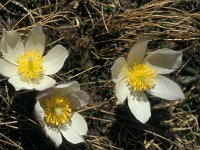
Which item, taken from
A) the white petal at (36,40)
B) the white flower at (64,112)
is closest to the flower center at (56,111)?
the white flower at (64,112)

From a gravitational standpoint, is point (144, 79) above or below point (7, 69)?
below

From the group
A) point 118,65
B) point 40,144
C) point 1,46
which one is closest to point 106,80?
point 118,65

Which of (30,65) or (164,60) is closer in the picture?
(30,65)

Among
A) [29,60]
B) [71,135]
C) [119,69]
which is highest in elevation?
[29,60]

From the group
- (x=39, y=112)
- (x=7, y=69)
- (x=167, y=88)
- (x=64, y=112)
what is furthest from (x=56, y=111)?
(x=167, y=88)

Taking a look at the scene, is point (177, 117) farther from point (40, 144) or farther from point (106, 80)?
point (40, 144)

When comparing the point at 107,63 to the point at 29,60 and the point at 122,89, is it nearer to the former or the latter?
the point at 122,89
